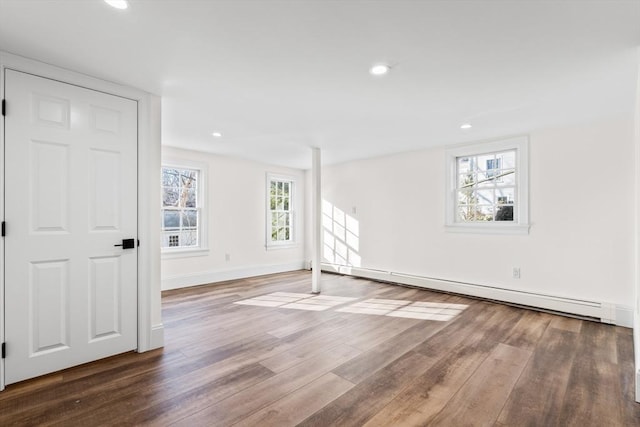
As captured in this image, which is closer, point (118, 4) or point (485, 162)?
point (118, 4)

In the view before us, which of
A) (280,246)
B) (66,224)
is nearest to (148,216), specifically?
(66,224)

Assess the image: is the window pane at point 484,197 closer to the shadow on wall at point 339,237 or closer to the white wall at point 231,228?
the shadow on wall at point 339,237

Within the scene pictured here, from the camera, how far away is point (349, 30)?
6.23ft

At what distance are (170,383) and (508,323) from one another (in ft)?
11.0

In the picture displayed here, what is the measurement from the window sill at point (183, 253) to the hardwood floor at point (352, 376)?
4.74 ft

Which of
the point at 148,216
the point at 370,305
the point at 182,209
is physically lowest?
the point at 370,305

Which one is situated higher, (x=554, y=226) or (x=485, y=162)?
(x=485, y=162)

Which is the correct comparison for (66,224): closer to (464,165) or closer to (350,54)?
(350,54)

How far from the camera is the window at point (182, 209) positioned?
16.8 feet

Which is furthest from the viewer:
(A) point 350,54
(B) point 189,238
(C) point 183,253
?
(B) point 189,238

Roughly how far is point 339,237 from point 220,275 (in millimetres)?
2412

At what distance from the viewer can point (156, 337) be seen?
2.80 meters

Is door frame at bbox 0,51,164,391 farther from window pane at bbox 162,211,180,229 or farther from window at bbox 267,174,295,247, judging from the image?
window at bbox 267,174,295,247

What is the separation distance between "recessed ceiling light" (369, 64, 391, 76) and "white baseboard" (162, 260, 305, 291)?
171 inches
